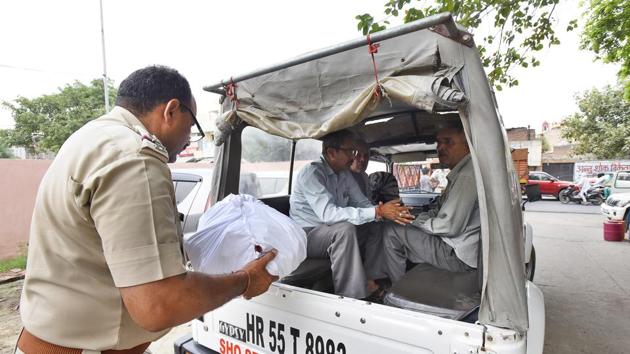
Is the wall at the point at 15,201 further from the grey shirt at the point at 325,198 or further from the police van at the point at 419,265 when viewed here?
the grey shirt at the point at 325,198

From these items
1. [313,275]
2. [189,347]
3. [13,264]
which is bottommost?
[13,264]

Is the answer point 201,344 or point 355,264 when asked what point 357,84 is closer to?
point 355,264

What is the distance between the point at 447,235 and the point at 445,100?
1.02 metres

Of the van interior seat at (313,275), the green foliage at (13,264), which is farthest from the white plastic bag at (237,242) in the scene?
the green foliage at (13,264)

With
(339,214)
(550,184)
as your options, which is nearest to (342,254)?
(339,214)

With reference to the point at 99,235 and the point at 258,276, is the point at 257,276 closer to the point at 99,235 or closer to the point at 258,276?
the point at 258,276

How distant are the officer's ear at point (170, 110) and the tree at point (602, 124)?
1207 inches

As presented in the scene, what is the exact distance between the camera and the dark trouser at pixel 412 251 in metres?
2.27

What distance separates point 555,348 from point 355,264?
3019 mm

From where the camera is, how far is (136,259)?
3.26 feet

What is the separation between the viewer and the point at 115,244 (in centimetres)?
100

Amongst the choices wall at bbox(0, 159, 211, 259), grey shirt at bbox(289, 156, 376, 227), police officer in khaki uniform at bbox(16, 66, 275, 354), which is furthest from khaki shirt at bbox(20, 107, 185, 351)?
wall at bbox(0, 159, 211, 259)

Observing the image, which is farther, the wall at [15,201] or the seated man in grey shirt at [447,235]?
the wall at [15,201]

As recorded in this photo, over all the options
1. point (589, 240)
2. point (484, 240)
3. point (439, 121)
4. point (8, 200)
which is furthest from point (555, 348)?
point (8, 200)
